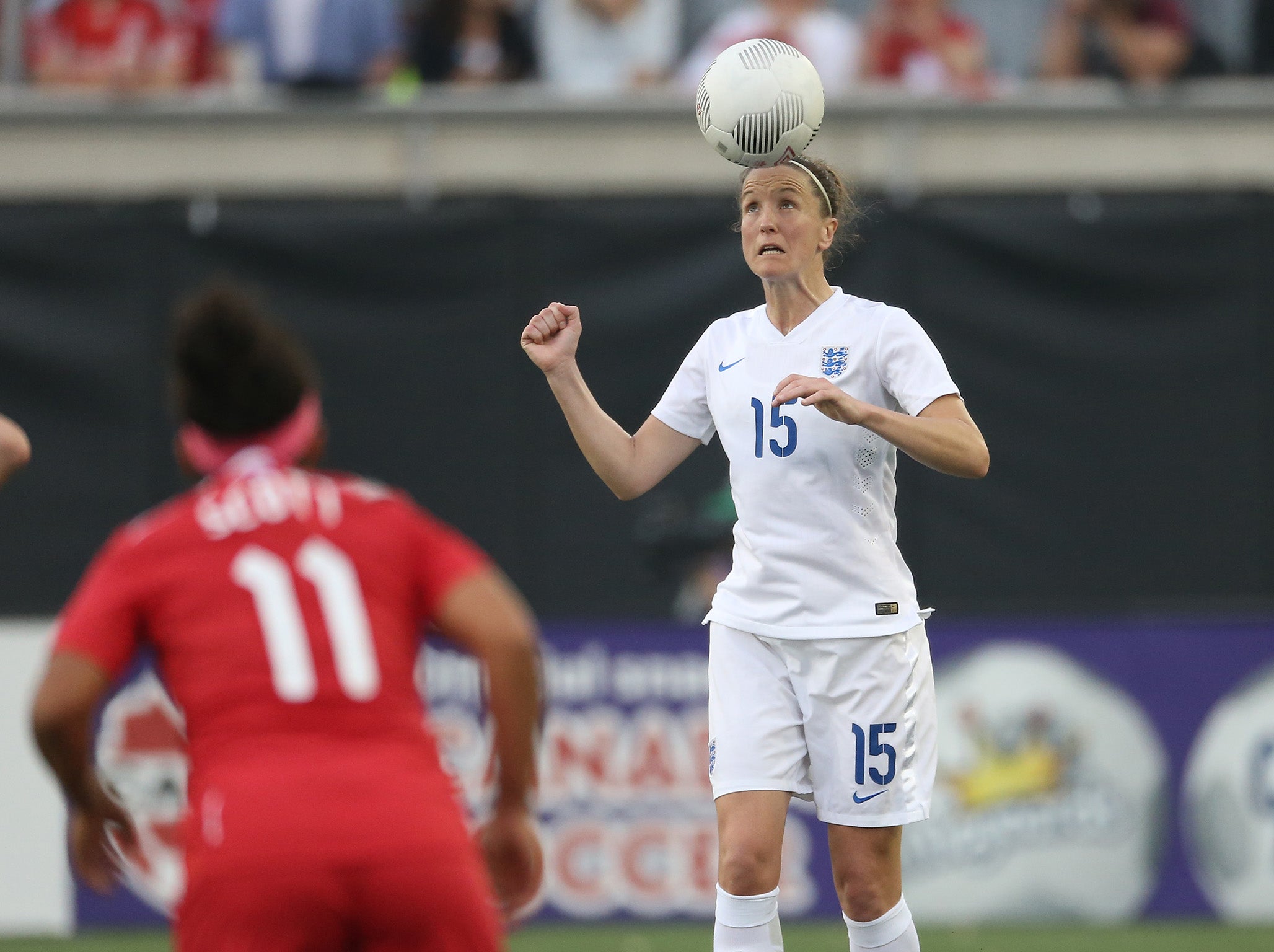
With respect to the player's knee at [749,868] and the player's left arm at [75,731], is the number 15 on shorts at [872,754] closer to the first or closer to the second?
the player's knee at [749,868]

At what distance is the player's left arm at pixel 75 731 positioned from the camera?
9.71 feet

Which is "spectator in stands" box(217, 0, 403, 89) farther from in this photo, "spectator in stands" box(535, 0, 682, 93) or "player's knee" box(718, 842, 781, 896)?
"player's knee" box(718, 842, 781, 896)

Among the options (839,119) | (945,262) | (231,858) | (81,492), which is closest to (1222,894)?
(945,262)

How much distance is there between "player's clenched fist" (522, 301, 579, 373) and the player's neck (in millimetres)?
537

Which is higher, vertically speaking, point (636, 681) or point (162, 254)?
point (162, 254)

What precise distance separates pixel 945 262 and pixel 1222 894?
3.33 m

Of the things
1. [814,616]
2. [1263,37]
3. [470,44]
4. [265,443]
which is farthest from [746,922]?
[1263,37]

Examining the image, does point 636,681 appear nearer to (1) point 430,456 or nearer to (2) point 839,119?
(1) point 430,456

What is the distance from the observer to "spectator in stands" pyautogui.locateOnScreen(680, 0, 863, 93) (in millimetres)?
9977

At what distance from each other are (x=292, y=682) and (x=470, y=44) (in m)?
7.74

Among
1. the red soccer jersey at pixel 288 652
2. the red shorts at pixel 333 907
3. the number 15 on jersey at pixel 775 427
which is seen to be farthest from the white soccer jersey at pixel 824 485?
the red shorts at pixel 333 907

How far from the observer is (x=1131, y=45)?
33.3 feet

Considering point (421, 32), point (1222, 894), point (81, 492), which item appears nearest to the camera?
point (1222, 894)

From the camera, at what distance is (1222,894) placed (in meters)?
8.23
